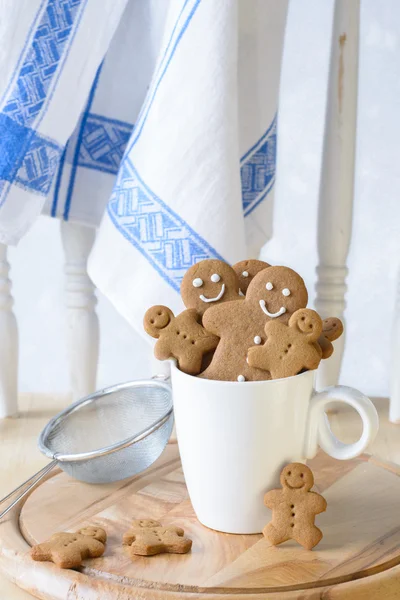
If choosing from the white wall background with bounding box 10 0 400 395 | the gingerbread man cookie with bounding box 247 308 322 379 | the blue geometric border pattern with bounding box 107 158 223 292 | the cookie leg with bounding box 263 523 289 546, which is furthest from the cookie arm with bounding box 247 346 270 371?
the white wall background with bounding box 10 0 400 395

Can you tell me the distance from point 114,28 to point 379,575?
58 cm

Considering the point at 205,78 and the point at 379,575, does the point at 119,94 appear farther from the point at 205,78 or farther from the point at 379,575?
the point at 379,575

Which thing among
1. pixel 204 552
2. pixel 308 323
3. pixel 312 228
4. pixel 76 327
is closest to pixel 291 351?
pixel 308 323

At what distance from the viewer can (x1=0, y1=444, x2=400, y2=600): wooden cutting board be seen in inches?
17.9

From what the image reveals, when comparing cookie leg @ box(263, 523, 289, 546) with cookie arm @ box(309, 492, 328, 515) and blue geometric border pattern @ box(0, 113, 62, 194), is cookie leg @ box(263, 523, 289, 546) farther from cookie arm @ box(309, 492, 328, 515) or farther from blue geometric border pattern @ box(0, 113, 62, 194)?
blue geometric border pattern @ box(0, 113, 62, 194)

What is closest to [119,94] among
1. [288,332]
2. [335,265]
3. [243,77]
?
[243,77]

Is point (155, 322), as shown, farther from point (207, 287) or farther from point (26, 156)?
point (26, 156)

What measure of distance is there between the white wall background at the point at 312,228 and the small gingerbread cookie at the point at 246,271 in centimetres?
60

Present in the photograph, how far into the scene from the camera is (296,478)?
516 millimetres

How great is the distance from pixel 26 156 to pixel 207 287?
0.31 metres

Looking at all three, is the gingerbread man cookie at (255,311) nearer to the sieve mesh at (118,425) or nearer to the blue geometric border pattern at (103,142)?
the sieve mesh at (118,425)

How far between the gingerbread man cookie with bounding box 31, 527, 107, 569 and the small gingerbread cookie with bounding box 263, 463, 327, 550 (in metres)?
0.11

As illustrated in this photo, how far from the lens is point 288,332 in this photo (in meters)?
0.51

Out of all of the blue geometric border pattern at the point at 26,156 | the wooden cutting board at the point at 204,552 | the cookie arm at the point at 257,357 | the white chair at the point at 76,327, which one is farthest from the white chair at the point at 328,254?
the cookie arm at the point at 257,357
